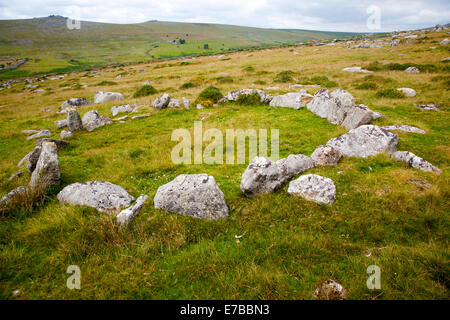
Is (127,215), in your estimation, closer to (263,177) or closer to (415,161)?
(263,177)

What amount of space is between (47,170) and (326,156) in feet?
35.0

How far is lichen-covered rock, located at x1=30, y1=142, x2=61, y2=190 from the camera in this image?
7.70 m

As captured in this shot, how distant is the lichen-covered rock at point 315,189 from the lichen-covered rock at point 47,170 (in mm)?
8525

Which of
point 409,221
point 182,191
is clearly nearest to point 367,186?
point 409,221

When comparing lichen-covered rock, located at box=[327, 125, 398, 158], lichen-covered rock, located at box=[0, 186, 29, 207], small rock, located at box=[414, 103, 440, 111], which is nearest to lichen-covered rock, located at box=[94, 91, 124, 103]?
lichen-covered rock, located at box=[0, 186, 29, 207]

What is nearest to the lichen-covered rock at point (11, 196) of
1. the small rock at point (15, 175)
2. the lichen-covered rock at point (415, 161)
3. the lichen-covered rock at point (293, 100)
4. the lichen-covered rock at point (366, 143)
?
the small rock at point (15, 175)

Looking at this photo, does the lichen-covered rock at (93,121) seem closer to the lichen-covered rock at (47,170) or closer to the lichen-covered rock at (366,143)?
the lichen-covered rock at (47,170)

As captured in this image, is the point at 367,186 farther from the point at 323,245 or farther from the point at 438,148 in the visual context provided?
the point at 438,148

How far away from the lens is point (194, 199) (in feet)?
22.1

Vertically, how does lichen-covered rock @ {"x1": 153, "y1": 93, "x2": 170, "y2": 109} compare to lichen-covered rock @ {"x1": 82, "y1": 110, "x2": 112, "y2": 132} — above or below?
above

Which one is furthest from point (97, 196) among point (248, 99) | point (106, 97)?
point (106, 97)

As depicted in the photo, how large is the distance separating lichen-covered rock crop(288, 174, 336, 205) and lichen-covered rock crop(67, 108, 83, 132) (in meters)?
16.1

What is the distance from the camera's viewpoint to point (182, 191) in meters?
6.86

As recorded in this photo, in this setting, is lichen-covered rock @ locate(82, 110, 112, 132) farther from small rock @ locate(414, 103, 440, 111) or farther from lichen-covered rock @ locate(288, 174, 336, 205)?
small rock @ locate(414, 103, 440, 111)
